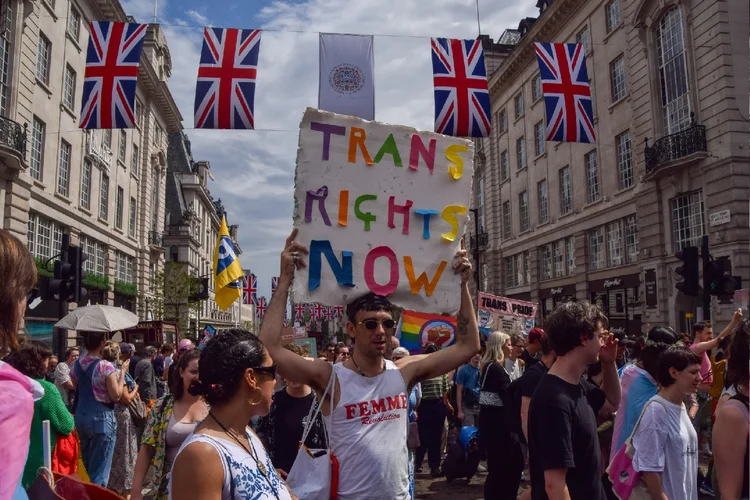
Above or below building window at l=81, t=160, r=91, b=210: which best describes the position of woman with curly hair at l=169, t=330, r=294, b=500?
below

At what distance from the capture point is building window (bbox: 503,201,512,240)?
3934cm

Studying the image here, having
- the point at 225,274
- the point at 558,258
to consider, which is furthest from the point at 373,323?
the point at 558,258

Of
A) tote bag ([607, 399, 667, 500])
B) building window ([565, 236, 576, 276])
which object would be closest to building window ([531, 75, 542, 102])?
building window ([565, 236, 576, 276])

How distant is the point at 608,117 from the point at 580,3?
5.93 metres

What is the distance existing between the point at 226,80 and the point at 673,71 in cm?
1702

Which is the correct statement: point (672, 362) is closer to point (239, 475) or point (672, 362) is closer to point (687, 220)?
point (239, 475)

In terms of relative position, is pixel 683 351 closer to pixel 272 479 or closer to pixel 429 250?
pixel 429 250

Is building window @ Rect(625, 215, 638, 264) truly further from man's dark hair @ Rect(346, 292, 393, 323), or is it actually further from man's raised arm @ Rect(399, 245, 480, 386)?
man's dark hair @ Rect(346, 292, 393, 323)

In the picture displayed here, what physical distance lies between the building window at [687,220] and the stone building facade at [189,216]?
1584 inches

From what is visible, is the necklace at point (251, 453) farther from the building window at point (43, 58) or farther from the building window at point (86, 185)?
the building window at point (86, 185)

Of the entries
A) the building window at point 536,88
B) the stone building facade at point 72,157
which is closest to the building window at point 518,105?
the building window at point 536,88

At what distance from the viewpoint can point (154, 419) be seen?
4031mm

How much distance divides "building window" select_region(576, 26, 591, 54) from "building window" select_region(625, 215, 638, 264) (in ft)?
26.5

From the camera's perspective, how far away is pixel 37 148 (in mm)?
23359
